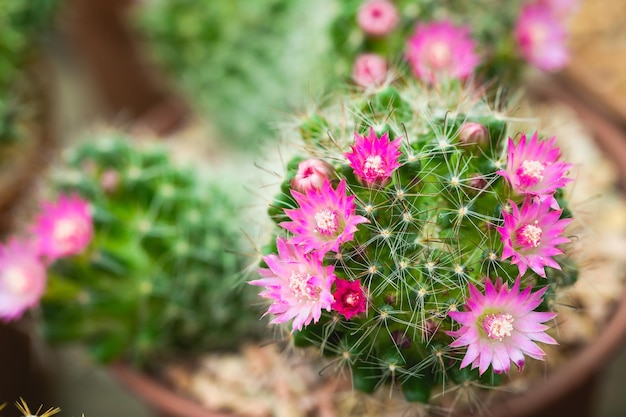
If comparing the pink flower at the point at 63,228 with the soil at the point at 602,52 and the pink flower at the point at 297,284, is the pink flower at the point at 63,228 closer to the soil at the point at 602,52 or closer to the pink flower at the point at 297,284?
the pink flower at the point at 297,284

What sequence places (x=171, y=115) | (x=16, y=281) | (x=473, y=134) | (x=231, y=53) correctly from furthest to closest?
(x=171, y=115) < (x=231, y=53) < (x=16, y=281) < (x=473, y=134)

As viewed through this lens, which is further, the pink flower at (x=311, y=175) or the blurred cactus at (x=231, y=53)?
the blurred cactus at (x=231, y=53)

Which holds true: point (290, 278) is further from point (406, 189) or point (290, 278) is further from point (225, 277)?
point (225, 277)

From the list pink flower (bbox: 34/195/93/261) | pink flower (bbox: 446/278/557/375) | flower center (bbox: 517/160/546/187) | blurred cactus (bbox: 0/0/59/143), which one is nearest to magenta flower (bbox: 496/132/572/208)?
flower center (bbox: 517/160/546/187)

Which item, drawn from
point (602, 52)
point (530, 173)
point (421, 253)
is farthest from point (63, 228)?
point (602, 52)

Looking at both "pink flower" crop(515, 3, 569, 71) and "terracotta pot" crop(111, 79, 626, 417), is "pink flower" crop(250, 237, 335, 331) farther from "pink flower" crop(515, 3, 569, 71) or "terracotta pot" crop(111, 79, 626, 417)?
"pink flower" crop(515, 3, 569, 71)

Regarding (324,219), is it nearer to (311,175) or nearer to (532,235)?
(311,175)

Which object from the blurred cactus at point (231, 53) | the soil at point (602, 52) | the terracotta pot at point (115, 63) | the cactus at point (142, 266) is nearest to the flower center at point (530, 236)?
the cactus at point (142, 266)
